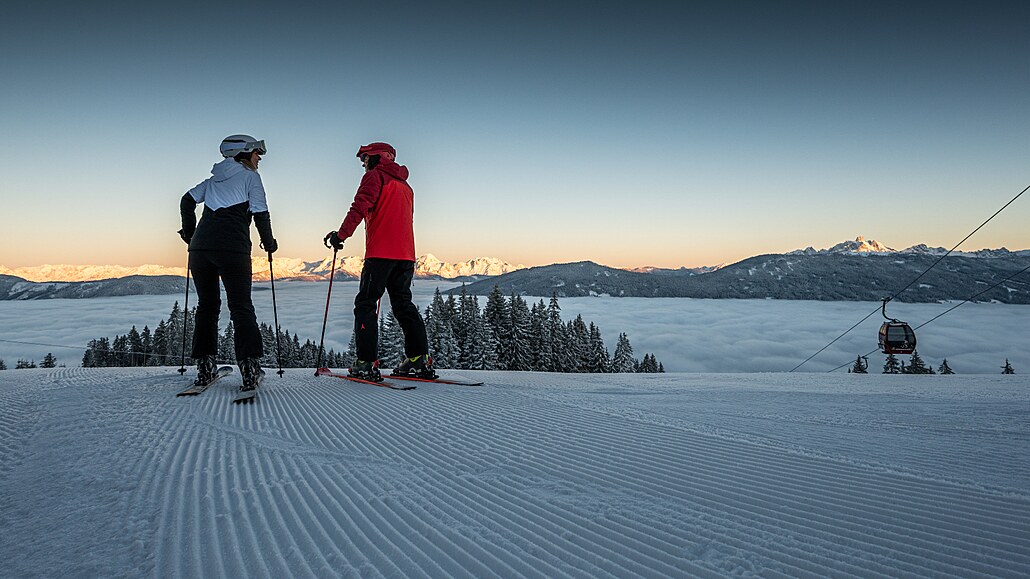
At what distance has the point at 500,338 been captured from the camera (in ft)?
115

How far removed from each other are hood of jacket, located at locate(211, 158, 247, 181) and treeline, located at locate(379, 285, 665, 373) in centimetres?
2427

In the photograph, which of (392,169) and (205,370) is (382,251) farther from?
(205,370)

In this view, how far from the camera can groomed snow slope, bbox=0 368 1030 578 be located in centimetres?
137

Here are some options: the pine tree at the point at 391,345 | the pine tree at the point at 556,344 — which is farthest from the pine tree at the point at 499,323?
the pine tree at the point at 391,345

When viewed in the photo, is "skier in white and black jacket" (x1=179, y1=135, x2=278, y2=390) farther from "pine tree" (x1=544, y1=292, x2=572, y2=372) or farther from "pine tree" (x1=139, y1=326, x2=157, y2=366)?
"pine tree" (x1=139, y1=326, x2=157, y2=366)

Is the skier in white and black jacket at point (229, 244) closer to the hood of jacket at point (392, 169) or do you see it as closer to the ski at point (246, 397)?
the ski at point (246, 397)

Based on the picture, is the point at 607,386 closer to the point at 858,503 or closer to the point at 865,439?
the point at 865,439

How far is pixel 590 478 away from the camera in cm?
212

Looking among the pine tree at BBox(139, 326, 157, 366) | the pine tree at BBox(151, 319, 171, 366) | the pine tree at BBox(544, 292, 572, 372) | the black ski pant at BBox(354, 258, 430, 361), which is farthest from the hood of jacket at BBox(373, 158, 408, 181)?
the pine tree at BBox(139, 326, 157, 366)

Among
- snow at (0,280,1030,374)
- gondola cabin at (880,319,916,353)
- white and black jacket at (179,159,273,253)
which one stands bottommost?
snow at (0,280,1030,374)

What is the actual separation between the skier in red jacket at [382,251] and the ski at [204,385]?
55.8 inches

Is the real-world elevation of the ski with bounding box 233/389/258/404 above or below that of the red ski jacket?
below

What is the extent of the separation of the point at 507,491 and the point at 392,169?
4.79 meters

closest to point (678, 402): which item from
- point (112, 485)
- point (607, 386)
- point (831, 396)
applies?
point (607, 386)
